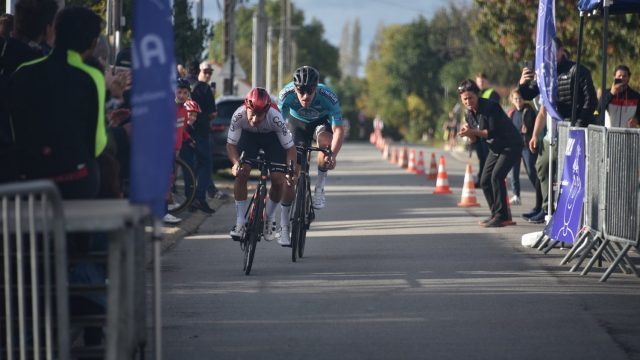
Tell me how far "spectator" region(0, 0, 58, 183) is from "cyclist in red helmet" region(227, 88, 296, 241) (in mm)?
3394

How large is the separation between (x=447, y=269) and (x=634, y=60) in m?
16.3

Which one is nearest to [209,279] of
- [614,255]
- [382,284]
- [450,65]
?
[382,284]

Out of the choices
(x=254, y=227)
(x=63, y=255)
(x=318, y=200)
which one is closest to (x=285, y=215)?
(x=254, y=227)

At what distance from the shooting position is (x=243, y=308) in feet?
32.9

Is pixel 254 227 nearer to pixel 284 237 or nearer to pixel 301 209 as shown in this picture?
pixel 284 237

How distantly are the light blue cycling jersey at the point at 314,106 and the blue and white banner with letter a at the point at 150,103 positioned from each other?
8465 millimetres

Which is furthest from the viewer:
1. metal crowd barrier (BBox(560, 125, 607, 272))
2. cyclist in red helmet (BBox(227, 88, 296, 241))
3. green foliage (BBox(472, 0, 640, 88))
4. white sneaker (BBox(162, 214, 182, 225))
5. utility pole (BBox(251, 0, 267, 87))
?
utility pole (BBox(251, 0, 267, 87))

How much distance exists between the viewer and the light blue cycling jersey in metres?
14.7

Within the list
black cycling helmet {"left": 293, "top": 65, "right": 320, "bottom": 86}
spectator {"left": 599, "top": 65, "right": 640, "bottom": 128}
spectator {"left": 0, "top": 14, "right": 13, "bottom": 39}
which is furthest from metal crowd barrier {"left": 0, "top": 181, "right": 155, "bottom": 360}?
spectator {"left": 599, "top": 65, "right": 640, "bottom": 128}

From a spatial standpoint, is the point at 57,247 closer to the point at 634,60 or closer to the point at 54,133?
the point at 54,133

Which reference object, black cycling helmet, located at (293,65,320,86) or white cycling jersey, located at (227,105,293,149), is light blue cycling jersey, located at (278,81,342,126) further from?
white cycling jersey, located at (227,105,293,149)

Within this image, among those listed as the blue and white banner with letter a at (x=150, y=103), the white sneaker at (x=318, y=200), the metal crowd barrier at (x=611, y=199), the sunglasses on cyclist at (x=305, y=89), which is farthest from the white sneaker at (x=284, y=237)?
the blue and white banner with letter a at (x=150, y=103)

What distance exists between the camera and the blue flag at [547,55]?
14159 millimetres

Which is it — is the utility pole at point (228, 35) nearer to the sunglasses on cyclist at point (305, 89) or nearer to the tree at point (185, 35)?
the tree at point (185, 35)
